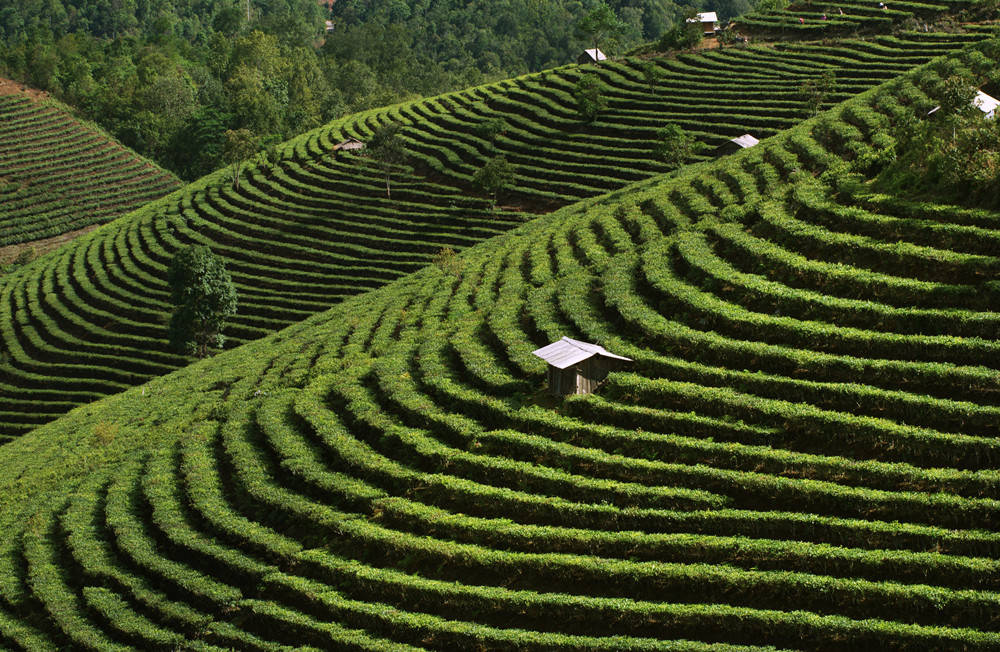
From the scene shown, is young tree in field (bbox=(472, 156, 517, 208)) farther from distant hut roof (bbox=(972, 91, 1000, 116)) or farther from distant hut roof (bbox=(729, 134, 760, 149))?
distant hut roof (bbox=(972, 91, 1000, 116))

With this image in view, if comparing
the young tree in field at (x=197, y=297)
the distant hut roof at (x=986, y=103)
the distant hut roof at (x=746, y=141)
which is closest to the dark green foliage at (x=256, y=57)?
the distant hut roof at (x=746, y=141)

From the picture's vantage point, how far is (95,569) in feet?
74.2

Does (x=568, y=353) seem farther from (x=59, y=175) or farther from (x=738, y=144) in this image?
(x=59, y=175)

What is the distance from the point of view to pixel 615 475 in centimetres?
2027

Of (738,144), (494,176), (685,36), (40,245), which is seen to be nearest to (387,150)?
(494,176)

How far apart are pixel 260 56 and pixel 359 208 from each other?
210 ft

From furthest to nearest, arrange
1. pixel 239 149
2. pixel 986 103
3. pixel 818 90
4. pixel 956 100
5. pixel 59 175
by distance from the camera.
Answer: pixel 59 175
pixel 239 149
pixel 818 90
pixel 986 103
pixel 956 100

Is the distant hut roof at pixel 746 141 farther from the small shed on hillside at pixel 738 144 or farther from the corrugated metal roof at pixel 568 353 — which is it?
the corrugated metal roof at pixel 568 353

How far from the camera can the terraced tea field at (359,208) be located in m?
46.7

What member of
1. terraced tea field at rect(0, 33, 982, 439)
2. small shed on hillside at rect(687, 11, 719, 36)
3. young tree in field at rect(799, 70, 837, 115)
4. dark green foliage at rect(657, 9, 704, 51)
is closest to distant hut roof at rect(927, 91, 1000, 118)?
young tree in field at rect(799, 70, 837, 115)

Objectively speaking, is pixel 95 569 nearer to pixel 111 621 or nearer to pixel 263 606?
pixel 111 621

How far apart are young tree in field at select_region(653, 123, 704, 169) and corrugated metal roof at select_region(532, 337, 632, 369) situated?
Result: 26433 mm

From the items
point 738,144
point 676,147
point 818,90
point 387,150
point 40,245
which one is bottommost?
point 40,245

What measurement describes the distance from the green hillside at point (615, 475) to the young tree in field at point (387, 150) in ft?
92.3
